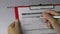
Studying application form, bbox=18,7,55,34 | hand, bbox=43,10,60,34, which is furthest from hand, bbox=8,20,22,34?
hand, bbox=43,10,60,34

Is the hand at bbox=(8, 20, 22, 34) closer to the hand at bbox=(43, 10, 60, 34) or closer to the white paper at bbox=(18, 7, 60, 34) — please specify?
the white paper at bbox=(18, 7, 60, 34)

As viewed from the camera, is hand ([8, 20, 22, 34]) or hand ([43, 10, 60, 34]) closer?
hand ([43, 10, 60, 34])

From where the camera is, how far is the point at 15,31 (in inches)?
26.7

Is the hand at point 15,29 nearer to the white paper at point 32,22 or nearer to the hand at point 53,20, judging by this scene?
the white paper at point 32,22

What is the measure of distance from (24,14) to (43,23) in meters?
0.11

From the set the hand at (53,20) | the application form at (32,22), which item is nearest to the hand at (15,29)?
the application form at (32,22)

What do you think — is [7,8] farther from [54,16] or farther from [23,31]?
[54,16]

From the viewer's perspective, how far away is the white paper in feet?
2.30

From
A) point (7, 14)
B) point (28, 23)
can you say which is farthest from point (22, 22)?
point (7, 14)

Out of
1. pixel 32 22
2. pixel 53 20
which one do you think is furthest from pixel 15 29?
pixel 53 20

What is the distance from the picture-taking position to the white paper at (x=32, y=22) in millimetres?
700

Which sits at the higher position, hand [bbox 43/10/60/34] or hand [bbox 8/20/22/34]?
hand [bbox 43/10/60/34]

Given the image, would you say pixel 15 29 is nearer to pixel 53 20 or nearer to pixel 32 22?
pixel 32 22

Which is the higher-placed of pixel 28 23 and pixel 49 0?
pixel 49 0
